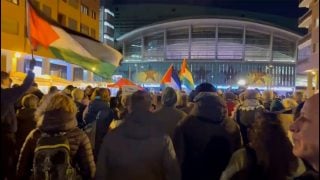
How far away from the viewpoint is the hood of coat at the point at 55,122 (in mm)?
4434

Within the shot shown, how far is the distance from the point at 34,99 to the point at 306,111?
5.14 metres

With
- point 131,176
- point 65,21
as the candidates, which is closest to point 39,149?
point 131,176

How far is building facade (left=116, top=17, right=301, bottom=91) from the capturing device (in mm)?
81562

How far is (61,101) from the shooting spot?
449 centimetres

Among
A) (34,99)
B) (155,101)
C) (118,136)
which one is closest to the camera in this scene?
(118,136)

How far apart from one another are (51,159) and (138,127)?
0.79 m

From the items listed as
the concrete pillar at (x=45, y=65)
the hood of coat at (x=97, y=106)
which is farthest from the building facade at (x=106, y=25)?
the hood of coat at (x=97, y=106)

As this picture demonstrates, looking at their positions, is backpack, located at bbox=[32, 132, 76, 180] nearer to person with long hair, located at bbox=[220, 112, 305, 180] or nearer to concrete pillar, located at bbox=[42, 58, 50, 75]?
person with long hair, located at bbox=[220, 112, 305, 180]

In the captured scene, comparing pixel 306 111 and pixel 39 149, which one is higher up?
pixel 306 111

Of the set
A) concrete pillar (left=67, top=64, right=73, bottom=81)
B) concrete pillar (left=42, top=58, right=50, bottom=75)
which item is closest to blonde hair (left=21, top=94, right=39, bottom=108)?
concrete pillar (left=42, top=58, right=50, bottom=75)

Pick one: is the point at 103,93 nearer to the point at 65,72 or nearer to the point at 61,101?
the point at 61,101

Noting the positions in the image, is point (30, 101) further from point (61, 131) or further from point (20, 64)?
point (20, 64)

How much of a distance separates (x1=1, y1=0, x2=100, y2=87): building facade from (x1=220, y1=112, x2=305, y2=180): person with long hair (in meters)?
19.5

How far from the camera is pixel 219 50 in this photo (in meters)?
84.9
